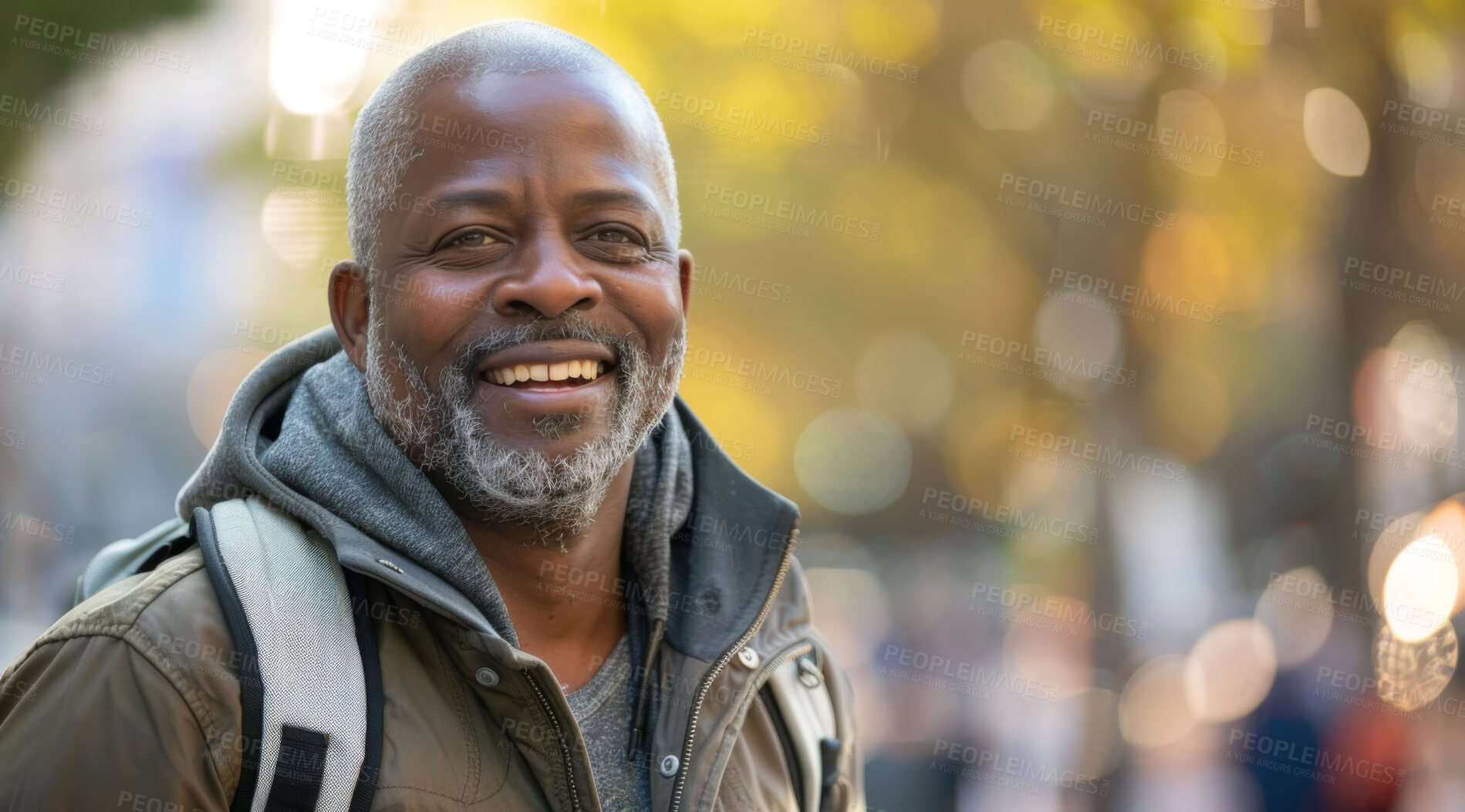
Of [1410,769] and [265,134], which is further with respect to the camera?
[265,134]

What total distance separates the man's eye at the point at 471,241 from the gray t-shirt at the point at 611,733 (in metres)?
0.98

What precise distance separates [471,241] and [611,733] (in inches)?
44.1

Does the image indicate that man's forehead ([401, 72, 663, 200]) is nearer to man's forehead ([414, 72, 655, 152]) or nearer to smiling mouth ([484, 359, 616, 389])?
man's forehead ([414, 72, 655, 152])

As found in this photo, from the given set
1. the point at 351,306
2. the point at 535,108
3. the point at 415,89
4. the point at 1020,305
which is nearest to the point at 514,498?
the point at 351,306

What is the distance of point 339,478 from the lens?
2367mm

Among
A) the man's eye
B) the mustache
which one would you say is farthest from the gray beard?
the man's eye

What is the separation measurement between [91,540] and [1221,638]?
10.2 metres

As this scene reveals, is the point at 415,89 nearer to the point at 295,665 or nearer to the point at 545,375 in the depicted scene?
the point at 545,375

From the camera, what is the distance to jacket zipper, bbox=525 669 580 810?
221cm

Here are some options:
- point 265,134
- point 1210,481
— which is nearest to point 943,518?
point 1210,481

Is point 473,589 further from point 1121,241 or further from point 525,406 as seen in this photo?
point 1121,241

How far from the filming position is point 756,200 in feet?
36.6

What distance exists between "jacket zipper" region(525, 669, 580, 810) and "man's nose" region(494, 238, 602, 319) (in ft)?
2.51

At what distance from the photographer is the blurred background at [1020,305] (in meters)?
8.41
